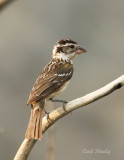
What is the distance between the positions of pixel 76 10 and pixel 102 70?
1649 millimetres

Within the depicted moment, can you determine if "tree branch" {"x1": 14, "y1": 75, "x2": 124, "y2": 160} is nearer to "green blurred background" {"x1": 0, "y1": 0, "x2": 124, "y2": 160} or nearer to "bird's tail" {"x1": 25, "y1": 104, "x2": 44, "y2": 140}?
"bird's tail" {"x1": 25, "y1": 104, "x2": 44, "y2": 140}

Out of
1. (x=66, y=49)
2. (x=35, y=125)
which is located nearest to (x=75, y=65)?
(x=66, y=49)

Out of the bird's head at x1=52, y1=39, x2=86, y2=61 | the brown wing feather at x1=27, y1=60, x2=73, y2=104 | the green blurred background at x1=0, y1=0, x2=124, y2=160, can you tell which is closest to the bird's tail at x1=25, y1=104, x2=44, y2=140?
the brown wing feather at x1=27, y1=60, x2=73, y2=104

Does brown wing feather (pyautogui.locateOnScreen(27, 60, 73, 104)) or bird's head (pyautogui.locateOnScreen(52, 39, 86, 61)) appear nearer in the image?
brown wing feather (pyautogui.locateOnScreen(27, 60, 73, 104))

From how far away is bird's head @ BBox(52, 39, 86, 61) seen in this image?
21.1ft

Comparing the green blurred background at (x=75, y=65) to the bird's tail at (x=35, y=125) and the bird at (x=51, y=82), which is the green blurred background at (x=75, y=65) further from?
the bird's tail at (x=35, y=125)

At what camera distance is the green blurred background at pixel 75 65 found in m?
9.78

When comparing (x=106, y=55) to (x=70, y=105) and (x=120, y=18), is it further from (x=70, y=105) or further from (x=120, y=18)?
(x=70, y=105)

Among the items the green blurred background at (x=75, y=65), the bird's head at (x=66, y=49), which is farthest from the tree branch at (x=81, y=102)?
the green blurred background at (x=75, y=65)

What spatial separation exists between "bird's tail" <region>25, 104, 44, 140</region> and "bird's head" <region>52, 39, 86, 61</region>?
1.02 meters

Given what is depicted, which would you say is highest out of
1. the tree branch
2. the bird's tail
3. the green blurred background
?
the green blurred background

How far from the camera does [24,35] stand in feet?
37.8

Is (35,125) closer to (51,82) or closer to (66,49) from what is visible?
(51,82)

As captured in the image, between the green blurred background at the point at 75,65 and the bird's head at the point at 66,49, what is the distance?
2.73m
